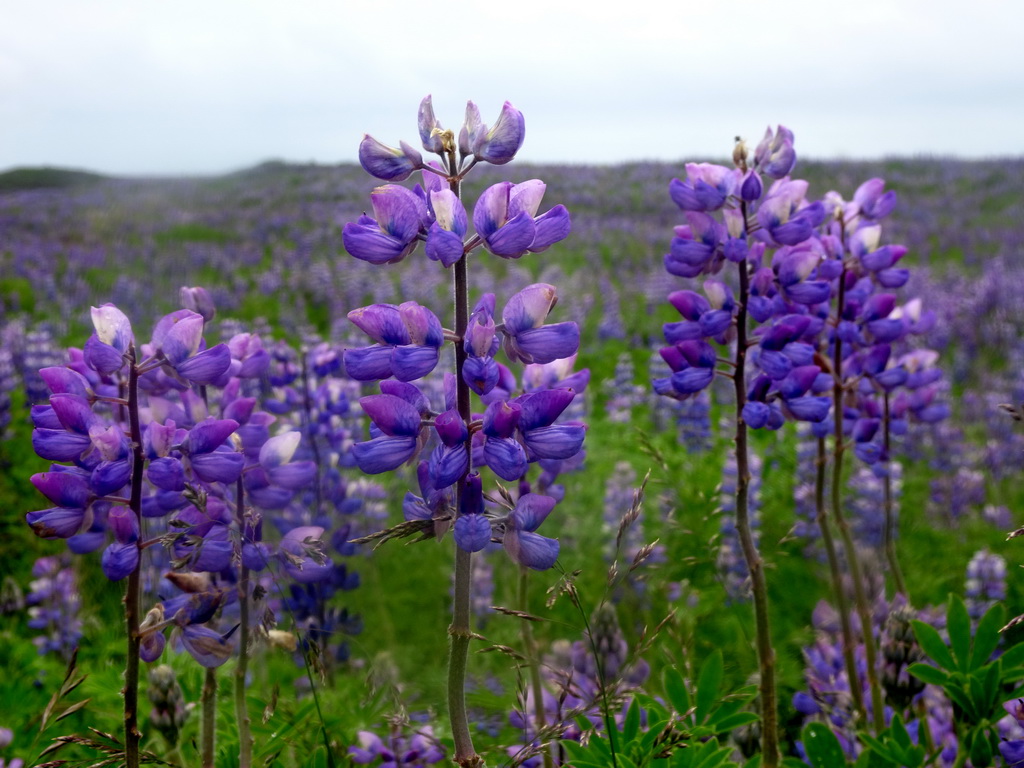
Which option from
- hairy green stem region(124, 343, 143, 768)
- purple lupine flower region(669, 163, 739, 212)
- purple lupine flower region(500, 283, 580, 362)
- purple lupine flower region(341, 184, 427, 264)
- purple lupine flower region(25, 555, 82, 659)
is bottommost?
purple lupine flower region(25, 555, 82, 659)

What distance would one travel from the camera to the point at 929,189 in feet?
72.1

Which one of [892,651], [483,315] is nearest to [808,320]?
[892,651]

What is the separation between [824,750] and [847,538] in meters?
0.80

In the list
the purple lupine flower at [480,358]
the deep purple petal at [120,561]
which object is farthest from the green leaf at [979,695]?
the deep purple petal at [120,561]

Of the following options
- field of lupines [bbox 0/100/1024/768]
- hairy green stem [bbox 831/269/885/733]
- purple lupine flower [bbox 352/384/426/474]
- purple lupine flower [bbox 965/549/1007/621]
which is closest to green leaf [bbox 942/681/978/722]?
field of lupines [bbox 0/100/1024/768]

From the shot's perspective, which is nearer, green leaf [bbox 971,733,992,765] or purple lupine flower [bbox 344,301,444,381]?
purple lupine flower [bbox 344,301,444,381]

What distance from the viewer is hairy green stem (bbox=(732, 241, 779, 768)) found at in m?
1.57

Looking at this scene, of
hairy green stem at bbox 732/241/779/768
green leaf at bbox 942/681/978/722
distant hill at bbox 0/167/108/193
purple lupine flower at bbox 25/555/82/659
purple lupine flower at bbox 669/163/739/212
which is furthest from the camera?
distant hill at bbox 0/167/108/193

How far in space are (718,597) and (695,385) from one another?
185 centimetres

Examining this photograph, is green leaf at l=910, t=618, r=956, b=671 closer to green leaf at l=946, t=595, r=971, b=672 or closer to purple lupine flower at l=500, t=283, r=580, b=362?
green leaf at l=946, t=595, r=971, b=672

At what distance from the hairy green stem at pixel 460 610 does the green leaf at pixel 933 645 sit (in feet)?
2.51

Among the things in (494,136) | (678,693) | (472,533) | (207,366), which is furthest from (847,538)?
(207,366)

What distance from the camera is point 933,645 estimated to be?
1.40 meters

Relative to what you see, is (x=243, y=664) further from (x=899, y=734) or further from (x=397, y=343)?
(x=899, y=734)
